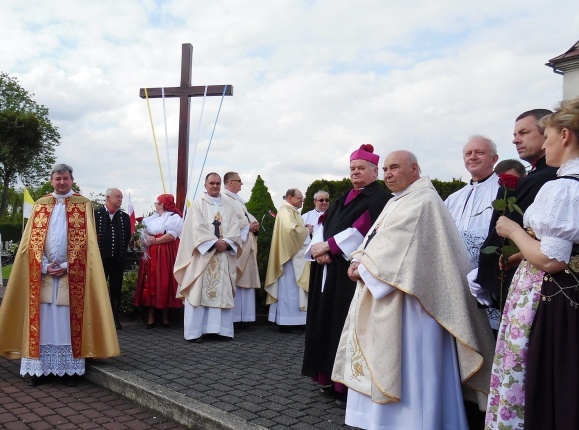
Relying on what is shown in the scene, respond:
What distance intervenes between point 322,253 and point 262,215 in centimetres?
551

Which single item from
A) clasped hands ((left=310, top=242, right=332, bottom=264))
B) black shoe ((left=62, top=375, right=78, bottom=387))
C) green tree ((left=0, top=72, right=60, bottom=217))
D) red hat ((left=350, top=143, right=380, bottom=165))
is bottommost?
black shoe ((left=62, top=375, right=78, bottom=387))

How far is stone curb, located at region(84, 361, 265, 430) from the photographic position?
4.28m

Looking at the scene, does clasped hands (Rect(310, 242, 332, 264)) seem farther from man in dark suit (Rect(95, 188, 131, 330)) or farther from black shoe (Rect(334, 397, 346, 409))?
man in dark suit (Rect(95, 188, 131, 330))

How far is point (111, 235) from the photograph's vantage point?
802 cm

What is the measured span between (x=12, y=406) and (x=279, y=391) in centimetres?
230

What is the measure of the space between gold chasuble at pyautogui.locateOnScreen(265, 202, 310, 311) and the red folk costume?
138cm

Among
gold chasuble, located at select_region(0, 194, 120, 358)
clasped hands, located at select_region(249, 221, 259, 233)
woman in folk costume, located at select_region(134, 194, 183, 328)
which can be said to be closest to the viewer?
gold chasuble, located at select_region(0, 194, 120, 358)

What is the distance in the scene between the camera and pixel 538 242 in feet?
9.14

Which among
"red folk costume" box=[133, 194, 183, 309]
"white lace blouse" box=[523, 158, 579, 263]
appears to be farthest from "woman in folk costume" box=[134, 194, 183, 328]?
"white lace blouse" box=[523, 158, 579, 263]

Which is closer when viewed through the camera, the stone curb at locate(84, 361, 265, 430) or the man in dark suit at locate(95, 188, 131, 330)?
the stone curb at locate(84, 361, 265, 430)

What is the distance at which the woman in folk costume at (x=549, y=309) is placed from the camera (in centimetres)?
267

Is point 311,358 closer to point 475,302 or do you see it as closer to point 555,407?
point 475,302

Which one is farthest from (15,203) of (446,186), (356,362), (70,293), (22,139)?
(356,362)

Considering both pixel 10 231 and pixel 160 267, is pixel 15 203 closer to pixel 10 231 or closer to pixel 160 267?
pixel 10 231
